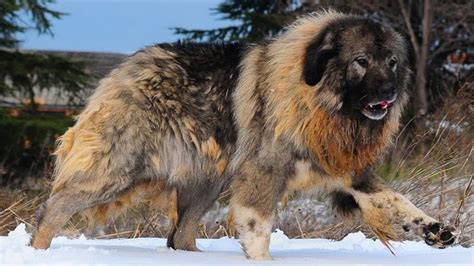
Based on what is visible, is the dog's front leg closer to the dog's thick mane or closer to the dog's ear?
the dog's thick mane

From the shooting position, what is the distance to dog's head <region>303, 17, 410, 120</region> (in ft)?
19.5

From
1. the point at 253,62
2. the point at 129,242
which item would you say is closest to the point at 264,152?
the point at 253,62

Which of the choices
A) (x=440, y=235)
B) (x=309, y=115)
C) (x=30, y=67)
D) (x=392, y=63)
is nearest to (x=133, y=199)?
(x=309, y=115)

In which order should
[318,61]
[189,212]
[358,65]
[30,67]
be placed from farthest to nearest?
[30,67], [189,212], [318,61], [358,65]

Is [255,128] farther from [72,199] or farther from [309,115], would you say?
[72,199]

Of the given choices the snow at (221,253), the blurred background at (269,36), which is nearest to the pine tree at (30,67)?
the blurred background at (269,36)

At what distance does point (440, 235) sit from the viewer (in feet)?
19.2

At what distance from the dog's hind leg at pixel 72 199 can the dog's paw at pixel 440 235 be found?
2.16 m

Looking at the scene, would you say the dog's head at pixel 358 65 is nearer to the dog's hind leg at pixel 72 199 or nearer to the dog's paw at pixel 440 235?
the dog's paw at pixel 440 235

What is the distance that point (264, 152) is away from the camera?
6.14 metres

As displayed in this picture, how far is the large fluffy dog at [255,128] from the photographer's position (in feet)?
20.0

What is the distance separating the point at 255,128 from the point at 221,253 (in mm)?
1025

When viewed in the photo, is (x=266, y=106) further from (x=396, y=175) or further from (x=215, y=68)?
(x=396, y=175)

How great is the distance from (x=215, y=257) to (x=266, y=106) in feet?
3.72
